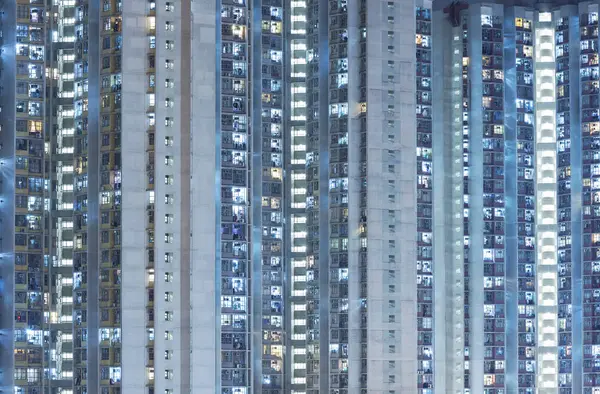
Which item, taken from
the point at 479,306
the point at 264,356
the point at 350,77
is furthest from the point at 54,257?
the point at 479,306

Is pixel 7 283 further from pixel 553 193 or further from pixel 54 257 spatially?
pixel 553 193

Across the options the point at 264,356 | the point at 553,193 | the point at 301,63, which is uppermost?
the point at 301,63

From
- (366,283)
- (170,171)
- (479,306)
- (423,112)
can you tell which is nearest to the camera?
(170,171)

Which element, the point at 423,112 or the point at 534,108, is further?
the point at 534,108

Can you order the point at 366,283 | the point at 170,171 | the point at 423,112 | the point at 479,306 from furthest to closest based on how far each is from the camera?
the point at 479,306 < the point at 423,112 < the point at 366,283 < the point at 170,171

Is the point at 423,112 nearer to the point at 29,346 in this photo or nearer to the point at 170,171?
the point at 170,171

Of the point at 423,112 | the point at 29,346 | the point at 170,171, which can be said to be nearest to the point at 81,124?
the point at 170,171

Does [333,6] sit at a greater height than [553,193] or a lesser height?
greater
